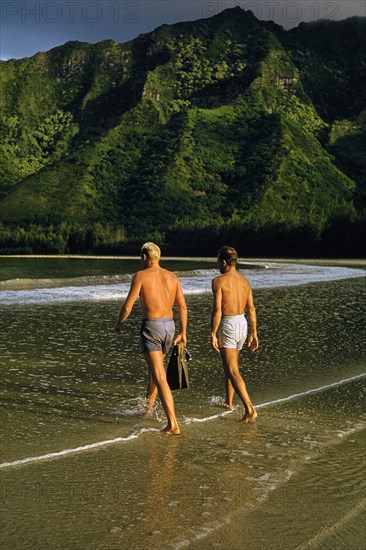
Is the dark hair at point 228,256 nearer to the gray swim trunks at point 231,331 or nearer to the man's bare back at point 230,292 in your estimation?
the man's bare back at point 230,292

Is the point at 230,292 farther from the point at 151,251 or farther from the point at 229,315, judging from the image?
the point at 151,251

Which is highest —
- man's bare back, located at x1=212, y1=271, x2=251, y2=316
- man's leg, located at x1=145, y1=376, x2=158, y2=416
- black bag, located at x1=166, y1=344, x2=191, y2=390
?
man's bare back, located at x1=212, y1=271, x2=251, y2=316

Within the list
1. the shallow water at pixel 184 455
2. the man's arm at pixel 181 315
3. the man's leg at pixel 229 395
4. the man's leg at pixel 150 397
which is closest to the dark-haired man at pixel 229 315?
the man's leg at pixel 229 395

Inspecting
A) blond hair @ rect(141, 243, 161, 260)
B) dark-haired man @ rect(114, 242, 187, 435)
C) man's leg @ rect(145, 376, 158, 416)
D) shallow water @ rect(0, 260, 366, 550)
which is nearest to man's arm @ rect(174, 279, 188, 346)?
dark-haired man @ rect(114, 242, 187, 435)

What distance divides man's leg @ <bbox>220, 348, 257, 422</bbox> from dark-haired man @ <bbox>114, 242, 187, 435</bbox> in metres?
0.70

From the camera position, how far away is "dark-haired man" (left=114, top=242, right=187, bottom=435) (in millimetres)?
7059

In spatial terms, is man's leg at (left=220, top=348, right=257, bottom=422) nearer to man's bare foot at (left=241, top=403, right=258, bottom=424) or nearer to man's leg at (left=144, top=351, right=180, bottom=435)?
man's bare foot at (left=241, top=403, right=258, bottom=424)

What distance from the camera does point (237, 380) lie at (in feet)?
25.2

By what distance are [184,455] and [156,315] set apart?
4.41ft

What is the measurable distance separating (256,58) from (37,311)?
441 feet

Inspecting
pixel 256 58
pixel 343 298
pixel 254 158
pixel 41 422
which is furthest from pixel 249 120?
pixel 41 422

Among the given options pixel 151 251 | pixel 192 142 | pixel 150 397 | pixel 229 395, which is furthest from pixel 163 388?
pixel 192 142

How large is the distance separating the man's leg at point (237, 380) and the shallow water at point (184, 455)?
0.20 meters

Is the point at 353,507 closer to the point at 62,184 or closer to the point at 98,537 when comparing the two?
the point at 98,537
